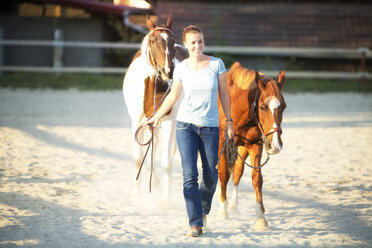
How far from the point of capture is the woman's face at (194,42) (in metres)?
3.57

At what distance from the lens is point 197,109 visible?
3.65m

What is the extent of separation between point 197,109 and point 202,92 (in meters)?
0.14

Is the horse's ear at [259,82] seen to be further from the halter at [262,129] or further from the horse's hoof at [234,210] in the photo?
the horse's hoof at [234,210]

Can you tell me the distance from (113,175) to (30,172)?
42.3 inches

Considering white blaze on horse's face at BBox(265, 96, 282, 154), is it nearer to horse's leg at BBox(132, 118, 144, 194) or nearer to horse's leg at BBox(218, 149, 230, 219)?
horse's leg at BBox(218, 149, 230, 219)

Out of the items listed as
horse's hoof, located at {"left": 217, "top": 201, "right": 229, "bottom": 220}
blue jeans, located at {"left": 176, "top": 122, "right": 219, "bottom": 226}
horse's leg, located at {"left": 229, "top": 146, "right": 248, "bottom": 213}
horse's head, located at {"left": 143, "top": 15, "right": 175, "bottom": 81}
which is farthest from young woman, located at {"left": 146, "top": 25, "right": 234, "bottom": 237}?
horse's head, located at {"left": 143, "top": 15, "right": 175, "bottom": 81}

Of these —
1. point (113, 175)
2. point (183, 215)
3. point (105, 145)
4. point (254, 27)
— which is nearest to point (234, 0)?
point (254, 27)

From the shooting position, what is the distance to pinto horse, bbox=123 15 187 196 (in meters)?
4.75

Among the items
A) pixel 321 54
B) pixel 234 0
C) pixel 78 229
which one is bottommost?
pixel 78 229

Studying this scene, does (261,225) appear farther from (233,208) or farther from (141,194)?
(141,194)

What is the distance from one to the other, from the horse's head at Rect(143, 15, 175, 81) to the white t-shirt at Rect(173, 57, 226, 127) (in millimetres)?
1061

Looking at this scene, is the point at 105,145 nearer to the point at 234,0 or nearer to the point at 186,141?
Result: the point at 186,141

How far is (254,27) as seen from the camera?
706 inches

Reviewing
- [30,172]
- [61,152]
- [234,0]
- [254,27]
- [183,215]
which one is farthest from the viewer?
[234,0]
